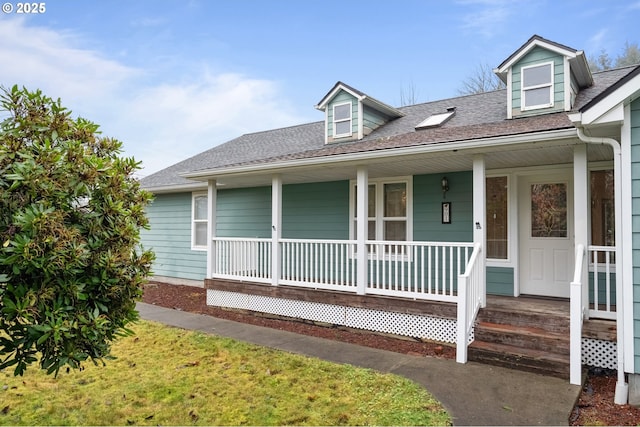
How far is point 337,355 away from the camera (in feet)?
17.5

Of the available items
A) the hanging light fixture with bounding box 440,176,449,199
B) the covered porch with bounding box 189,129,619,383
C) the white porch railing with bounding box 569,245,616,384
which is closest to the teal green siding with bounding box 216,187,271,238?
the covered porch with bounding box 189,129,619,383

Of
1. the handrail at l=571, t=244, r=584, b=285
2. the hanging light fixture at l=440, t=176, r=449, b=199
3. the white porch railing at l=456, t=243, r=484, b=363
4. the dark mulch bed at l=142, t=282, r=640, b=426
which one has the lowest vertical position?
the dark mulch bed at l=142, t=282, r=640, b=426

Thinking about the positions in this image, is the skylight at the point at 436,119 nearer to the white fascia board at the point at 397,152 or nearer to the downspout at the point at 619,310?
the white fascia board at the point at 397,152

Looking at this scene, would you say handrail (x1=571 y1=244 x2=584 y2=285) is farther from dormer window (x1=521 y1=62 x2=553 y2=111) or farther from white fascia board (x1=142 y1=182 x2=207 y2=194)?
white fascia board (x1=142 y1=182 x2=207 y2=194)

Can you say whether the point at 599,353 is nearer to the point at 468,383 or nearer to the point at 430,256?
the point at 468,383

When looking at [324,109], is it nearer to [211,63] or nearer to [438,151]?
[438,151]

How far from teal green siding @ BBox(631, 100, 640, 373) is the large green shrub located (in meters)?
4.72

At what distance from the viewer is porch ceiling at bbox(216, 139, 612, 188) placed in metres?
5.48

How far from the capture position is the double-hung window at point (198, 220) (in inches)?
433

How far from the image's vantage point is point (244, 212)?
34.0 feet

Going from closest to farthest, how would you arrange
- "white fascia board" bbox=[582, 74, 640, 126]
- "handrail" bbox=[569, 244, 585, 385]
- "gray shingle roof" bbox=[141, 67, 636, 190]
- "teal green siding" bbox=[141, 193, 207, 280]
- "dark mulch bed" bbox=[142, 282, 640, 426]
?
"dark mulch bed" bbox=[142, 282, 640, 426]
"white fascia board" bbox=[582, 74, 640, 126]
"handrail" bbox=[569, 244, 585, 385]
"gray shingle roof" bbox=[141, 67, 636, 190]
"teal green siding" bbox=[141, 193, 207, 280]

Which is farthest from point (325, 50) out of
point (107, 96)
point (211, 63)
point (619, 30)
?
point (619, 30)

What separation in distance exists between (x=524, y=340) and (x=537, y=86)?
4.59 meters

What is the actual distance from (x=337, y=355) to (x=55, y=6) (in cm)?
737
